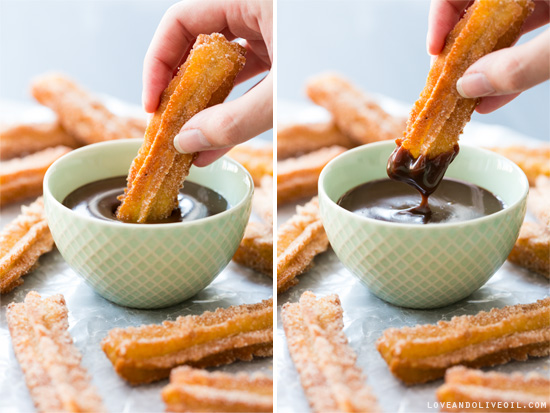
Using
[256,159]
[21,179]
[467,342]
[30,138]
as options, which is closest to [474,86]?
[467,342]

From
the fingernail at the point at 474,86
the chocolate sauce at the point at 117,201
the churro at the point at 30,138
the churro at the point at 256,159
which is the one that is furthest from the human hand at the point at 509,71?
the churro at the point at 30,138

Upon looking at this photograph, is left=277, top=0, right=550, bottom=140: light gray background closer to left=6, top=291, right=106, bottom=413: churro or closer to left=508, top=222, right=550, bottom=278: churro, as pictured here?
left=508, top=222, right=550, bottom=278: churro

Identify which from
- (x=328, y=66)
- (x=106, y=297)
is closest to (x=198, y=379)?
(x=106, y=297)

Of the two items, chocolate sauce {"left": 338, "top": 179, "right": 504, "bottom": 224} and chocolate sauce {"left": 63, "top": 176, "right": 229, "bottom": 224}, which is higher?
chocolate sauce {"left": 338, "top": 179, "right": 504, "bottom": 224}

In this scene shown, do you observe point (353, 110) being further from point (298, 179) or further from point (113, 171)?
point (113, 171)

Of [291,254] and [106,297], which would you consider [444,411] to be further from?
[106,297]

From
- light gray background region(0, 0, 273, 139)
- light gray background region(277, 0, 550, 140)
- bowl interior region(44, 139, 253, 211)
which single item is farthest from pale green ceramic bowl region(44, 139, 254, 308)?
light gray background region(0, 0, 273, 139)
